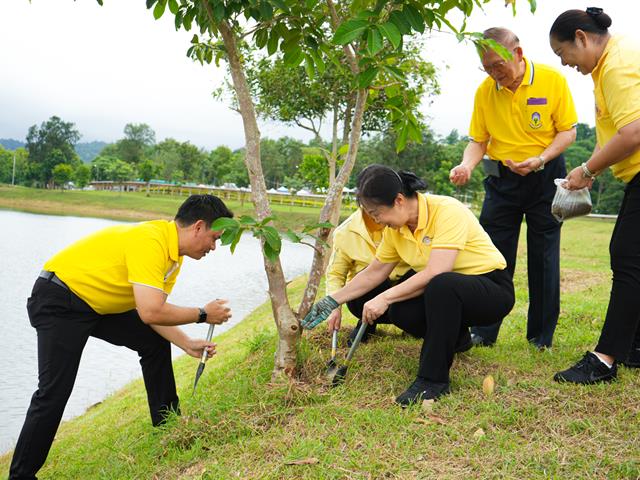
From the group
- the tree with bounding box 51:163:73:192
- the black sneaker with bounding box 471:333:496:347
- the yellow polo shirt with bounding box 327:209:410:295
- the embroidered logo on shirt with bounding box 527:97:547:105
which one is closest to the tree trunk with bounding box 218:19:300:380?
the yellow polo shirt with bounding box 327:209:410:295

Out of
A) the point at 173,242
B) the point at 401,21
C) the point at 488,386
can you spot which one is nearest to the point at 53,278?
the point at 173,242

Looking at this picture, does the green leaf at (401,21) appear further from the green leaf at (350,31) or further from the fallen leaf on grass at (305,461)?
the fallen leaf on grass at (305,461)

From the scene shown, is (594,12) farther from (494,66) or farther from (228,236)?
(228,236)

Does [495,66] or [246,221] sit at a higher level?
[495,66]

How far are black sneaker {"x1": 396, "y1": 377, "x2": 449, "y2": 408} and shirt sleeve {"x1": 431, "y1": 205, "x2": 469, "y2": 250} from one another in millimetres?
635

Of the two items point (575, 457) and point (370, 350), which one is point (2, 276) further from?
point (575, 457)

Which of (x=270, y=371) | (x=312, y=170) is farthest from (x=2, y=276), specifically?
(x=270, y=371)

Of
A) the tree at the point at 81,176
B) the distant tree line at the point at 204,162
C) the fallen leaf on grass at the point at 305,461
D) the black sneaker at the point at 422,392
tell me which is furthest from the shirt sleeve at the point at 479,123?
the tree at the point at 81,176

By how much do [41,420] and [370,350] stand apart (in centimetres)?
173

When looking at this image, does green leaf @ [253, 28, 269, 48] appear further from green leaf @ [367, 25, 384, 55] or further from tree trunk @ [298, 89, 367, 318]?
green leaf @ [367, 25, 384, 55]

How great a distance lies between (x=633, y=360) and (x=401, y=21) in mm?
2013

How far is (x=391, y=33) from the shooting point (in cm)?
240

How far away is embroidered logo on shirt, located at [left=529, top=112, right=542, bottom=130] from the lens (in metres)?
3.47

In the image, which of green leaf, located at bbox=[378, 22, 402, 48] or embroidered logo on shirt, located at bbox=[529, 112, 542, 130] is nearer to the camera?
green leaf, located at bbox=[378, 22, 402, 48]
